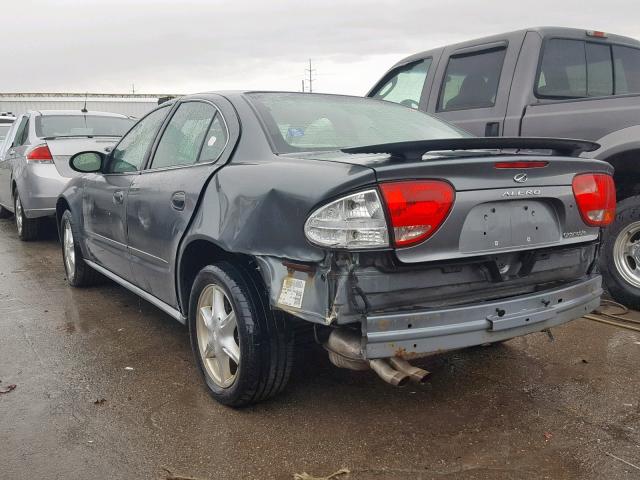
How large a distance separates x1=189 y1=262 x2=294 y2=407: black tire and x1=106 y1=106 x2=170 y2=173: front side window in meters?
1.51

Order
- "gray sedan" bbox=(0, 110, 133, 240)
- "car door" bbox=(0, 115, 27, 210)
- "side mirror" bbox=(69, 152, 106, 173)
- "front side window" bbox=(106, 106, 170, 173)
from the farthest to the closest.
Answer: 1. "car door" bbox=(0, 115, 27, 210)
2. "gray sedan" bbox=(0, 110, 133, 240)
3. "side mirror" bbox=(69, 152, 106, 173)
4. "front side window" bbox=(106, 106, 170, 173)

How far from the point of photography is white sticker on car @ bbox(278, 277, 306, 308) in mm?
2469

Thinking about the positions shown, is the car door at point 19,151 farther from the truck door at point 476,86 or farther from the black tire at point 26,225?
the truck door at point 476,86

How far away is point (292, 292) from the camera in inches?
98.6

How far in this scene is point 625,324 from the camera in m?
4.20

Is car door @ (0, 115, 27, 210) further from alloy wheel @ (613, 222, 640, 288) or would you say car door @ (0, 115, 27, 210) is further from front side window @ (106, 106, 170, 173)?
alloy wheel @ (613, 222, 640, 288)

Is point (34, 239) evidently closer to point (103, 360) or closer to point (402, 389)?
point (103, 360)

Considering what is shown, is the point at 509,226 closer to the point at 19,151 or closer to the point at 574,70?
the point at 574,70

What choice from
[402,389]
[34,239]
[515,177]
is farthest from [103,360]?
[34,239]

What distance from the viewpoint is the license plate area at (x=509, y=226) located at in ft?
8.14

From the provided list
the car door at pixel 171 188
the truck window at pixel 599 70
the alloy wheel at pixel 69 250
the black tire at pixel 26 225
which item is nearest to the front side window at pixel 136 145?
the car door at pixel 171 188

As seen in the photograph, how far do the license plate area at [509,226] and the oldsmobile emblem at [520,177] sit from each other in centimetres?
9

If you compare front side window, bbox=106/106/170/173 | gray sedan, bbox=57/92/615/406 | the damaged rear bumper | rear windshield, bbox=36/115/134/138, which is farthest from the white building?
the damaged rear bumper

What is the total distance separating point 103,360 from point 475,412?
223 centimetres
